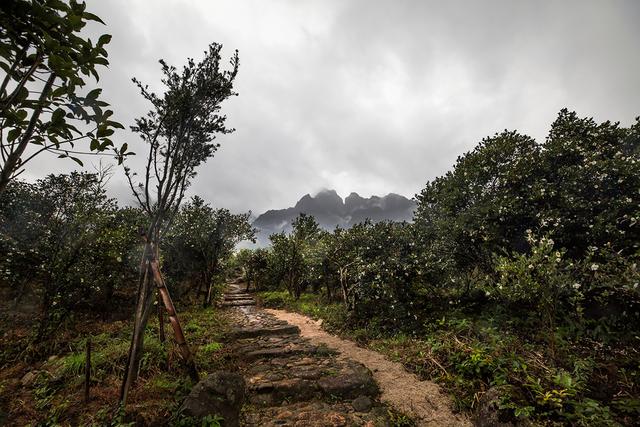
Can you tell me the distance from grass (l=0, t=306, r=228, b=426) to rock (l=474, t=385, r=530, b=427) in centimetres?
529

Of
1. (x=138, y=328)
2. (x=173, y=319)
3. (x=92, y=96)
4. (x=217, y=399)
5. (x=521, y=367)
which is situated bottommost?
(x=217, y=399)

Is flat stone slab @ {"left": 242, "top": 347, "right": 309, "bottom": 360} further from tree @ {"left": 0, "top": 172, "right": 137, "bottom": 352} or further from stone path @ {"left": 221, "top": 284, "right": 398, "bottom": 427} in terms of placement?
tree @ {"left": 0, "top": 172, "right": 137, "bottom": 352}

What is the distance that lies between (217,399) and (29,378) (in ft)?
21.4

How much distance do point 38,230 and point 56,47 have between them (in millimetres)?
16229

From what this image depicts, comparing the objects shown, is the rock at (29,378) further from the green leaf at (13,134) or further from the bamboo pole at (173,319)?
A: the green leaf at (13,134)

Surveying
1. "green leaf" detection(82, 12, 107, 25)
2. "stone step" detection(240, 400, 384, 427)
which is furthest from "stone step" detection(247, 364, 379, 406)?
"green leaf" detection(82, 12, 107, 25)

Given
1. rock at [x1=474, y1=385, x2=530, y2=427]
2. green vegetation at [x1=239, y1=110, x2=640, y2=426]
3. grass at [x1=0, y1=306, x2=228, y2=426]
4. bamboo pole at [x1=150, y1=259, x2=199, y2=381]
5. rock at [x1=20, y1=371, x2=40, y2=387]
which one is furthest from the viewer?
rock at [x1=20, y1=371, x2=40, y2=387]

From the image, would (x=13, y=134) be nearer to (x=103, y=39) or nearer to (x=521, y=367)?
(x=103, y=39)

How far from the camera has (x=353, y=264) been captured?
14141mm

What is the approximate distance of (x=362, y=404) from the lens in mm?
5793

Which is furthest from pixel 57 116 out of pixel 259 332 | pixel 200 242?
pixel 200 242

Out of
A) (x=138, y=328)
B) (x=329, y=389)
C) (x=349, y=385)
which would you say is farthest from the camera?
(x=349, y=385)

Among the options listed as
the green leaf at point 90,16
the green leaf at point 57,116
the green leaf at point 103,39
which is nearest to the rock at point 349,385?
the green leaf at point 57,116

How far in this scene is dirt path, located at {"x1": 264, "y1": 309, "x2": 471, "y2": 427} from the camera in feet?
18.1
